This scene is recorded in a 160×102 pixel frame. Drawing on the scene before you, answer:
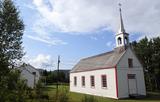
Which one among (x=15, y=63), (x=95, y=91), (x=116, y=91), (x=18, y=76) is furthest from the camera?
(x=95, y=91)

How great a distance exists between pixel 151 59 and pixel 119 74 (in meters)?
15.6

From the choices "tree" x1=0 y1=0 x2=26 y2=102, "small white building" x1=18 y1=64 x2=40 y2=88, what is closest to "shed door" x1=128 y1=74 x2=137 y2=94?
"small white building" x1=18 y1=64 x2=40 y2=88

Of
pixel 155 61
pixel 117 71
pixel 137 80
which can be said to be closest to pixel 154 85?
pixel 155 61

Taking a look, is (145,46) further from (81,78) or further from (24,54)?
(24,54)

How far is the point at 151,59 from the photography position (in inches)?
1503

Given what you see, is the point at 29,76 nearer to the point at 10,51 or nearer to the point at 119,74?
the point at 119,74

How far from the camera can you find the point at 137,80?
1067 inches

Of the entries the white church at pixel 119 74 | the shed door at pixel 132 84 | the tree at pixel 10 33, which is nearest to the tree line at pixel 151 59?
the white church at pixel 119 74

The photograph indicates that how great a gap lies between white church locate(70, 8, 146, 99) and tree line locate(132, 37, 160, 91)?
11.1m

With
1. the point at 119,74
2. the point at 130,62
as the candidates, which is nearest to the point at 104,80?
the point at 119,74

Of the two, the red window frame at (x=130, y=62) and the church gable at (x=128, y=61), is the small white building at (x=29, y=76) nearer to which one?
the church gable at (x=128, y=61)

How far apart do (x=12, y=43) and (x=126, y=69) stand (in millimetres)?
17759

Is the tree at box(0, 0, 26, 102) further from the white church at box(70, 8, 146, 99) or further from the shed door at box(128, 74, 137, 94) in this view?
the shed door at box(128, 74, 137, 94)

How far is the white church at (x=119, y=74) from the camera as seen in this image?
25.4 metres
